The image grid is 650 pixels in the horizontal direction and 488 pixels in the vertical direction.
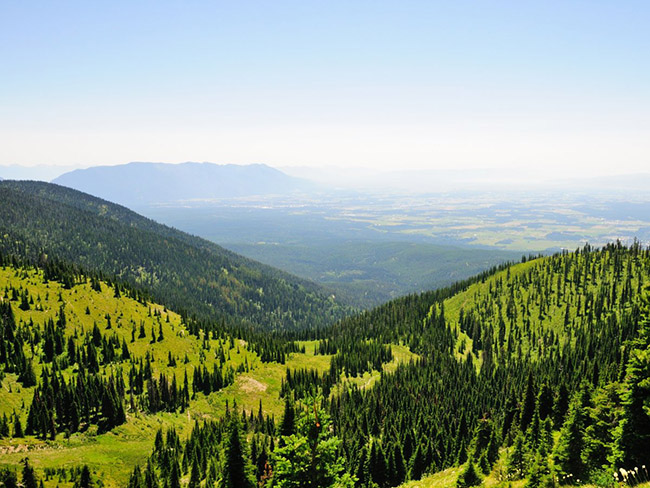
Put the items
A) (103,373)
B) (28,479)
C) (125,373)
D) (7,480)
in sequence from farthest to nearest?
(125,373)
(103,373)
(28,479)
(7,480)

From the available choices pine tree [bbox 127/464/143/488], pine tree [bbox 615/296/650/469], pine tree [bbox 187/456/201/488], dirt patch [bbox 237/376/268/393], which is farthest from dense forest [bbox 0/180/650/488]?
dirt patch [bbox 237/376/268/393]

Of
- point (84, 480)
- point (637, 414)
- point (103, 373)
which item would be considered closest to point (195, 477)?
point (84, 480)

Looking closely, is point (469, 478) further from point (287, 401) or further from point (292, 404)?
point (287, 401)

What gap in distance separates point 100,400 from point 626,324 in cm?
22524

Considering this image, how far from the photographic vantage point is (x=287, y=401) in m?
46.6

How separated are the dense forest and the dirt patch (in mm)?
742

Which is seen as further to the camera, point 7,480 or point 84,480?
point 84,480

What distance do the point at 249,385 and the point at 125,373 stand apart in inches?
1784

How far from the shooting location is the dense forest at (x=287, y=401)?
3834cm

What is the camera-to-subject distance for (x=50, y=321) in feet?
454

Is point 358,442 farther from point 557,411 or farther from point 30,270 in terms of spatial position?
point 30,270

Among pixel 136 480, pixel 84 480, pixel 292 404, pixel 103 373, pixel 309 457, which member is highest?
pixel 309 457

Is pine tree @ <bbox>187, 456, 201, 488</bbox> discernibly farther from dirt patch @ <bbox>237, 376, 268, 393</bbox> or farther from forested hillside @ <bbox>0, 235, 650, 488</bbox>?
dirt patch @ <bbox>237, 376, 268, 393</bbox>

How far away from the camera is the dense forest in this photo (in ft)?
126
